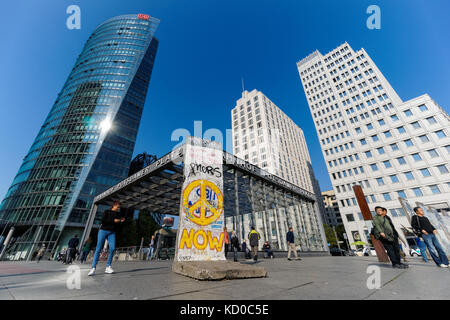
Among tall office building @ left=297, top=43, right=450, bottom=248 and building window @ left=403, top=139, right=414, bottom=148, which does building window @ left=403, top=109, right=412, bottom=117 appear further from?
building window @ left=403, top=139, right=414, bottom=148

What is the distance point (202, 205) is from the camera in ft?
21.0

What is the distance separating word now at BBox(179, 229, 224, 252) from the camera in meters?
5.73

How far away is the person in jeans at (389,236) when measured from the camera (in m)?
5.17

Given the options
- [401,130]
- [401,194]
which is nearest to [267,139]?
[401,130]

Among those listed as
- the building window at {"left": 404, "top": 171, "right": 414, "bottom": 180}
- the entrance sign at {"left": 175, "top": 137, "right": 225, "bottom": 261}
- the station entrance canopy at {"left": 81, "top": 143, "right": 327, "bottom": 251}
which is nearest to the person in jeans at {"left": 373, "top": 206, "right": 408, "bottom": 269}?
the entrance sign at {"left": 175, "top": 137, "right": 225, "bottom": 261}

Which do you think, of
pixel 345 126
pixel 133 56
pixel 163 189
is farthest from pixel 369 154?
pixel 133 56

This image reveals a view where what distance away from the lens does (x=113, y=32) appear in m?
59.1

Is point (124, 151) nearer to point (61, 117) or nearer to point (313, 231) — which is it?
point (61, 117)

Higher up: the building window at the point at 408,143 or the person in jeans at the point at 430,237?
the building window at the point at 408,143

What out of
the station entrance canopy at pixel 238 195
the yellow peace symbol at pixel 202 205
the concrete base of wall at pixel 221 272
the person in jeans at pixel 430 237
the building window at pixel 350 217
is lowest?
the concrete base of wall at pixel 221 272

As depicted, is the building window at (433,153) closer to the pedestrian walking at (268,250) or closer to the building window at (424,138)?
the building window at (424,138)

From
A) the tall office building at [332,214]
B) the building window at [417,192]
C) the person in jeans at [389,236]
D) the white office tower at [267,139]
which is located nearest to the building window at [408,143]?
the building window at [417,192]

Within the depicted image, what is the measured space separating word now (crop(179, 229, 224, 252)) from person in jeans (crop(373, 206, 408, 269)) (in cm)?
490

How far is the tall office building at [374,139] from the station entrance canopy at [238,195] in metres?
26.5
